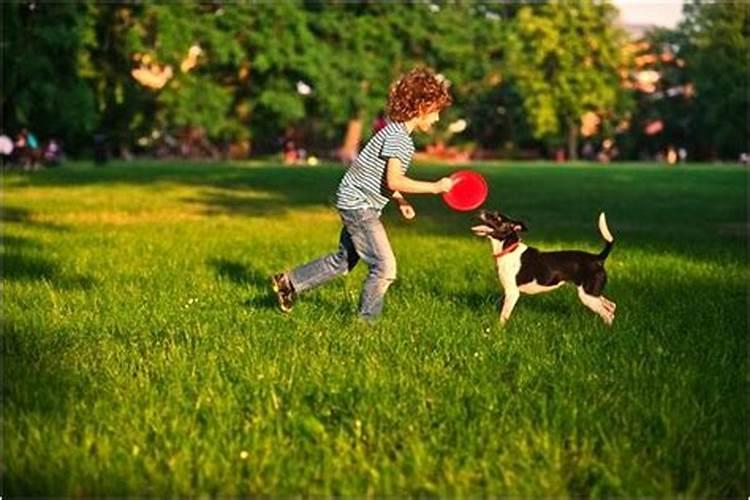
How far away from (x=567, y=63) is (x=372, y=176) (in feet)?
289

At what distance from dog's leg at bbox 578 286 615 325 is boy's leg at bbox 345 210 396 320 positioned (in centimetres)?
132

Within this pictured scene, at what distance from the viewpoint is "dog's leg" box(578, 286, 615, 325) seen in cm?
780

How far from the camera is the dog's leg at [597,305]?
25.6 feet

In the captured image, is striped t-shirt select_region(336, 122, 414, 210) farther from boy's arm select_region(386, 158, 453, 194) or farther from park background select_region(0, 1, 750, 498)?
park background select_region(0, 1, 750, 498)

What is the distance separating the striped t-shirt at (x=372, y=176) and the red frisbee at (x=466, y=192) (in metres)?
0.37

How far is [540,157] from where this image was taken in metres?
102

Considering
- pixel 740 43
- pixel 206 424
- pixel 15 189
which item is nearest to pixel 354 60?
pixel 740 43

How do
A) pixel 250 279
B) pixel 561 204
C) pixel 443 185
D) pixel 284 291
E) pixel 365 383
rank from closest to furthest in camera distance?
1. pixel 365 383
2. pixel 443 185
3. pixel 284 291
4. pixel 250 279
5. pixel 561 204

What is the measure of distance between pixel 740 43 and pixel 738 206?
3217cm

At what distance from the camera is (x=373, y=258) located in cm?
798

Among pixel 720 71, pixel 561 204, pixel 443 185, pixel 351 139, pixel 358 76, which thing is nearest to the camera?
pixel 443 185

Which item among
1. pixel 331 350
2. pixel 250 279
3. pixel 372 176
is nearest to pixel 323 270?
pixel 372 176

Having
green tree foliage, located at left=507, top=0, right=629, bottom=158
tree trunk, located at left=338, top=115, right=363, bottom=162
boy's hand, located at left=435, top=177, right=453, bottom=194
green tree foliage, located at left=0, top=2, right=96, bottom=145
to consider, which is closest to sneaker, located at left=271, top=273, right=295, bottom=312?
boy's hand, located at left=435, top=177, right=453, bottom=194

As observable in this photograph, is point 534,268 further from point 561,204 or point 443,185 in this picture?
point 561,204
